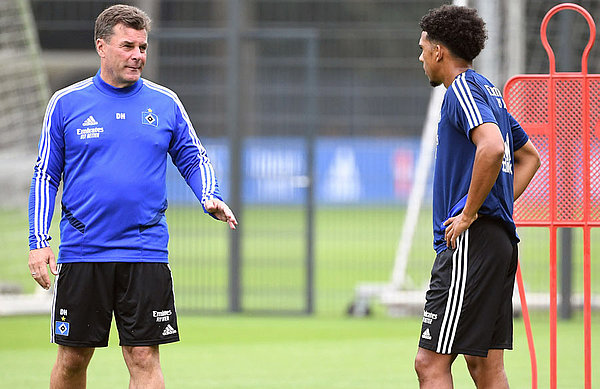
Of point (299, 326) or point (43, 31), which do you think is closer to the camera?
point (299, 326)

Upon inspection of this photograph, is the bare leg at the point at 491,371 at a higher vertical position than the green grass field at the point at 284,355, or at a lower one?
higher

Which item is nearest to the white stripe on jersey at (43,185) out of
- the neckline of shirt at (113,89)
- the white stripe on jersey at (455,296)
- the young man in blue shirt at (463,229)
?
the neckline of shirt at (113,89)

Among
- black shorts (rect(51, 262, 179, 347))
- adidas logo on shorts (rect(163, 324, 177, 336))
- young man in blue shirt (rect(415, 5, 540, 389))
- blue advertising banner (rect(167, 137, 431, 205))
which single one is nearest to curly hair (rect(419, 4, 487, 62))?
young man in blue shirt (rect(415, 5, 540, 389))

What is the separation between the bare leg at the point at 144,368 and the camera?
5059 millimetres

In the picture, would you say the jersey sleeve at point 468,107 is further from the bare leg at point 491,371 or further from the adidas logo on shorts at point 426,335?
the bare leg at point 491,371

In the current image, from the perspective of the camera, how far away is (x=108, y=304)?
5160mm

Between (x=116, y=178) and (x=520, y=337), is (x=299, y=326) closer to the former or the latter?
(x=520, y=337)

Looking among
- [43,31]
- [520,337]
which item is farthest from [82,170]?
[43,31]

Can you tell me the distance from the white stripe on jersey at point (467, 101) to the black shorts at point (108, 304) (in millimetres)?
1619

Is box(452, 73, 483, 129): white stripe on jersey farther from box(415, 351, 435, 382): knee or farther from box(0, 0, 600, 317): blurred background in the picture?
box(0, 0, 600, 317): blurred background

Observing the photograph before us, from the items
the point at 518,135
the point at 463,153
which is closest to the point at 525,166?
the point at 518,135

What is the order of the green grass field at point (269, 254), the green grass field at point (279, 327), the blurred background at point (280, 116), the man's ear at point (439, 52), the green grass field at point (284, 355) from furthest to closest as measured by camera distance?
1. the green grass field at point (269, 254)
2. the blurred background at point (280, 116)
3. the green grass field at point (279, 327)
4. the green grass field at point (284, 355)
5. the man's ear at point (439, 52)

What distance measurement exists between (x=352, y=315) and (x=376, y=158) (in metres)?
1.70

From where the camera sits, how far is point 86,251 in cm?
511
